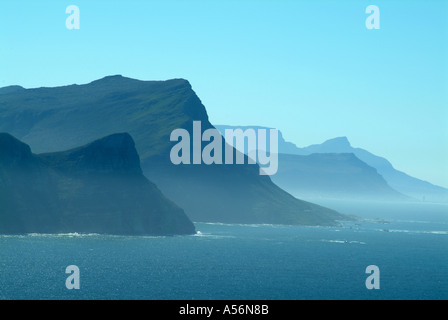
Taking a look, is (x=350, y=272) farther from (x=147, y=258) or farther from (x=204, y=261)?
(x=147, y=258)

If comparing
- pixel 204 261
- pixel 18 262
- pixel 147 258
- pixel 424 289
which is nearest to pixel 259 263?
pixel 204 261

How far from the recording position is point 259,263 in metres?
199

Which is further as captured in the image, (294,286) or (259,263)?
(259,263)

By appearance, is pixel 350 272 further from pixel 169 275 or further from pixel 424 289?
pixel 169 275

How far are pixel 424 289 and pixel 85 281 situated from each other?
75.7 m
